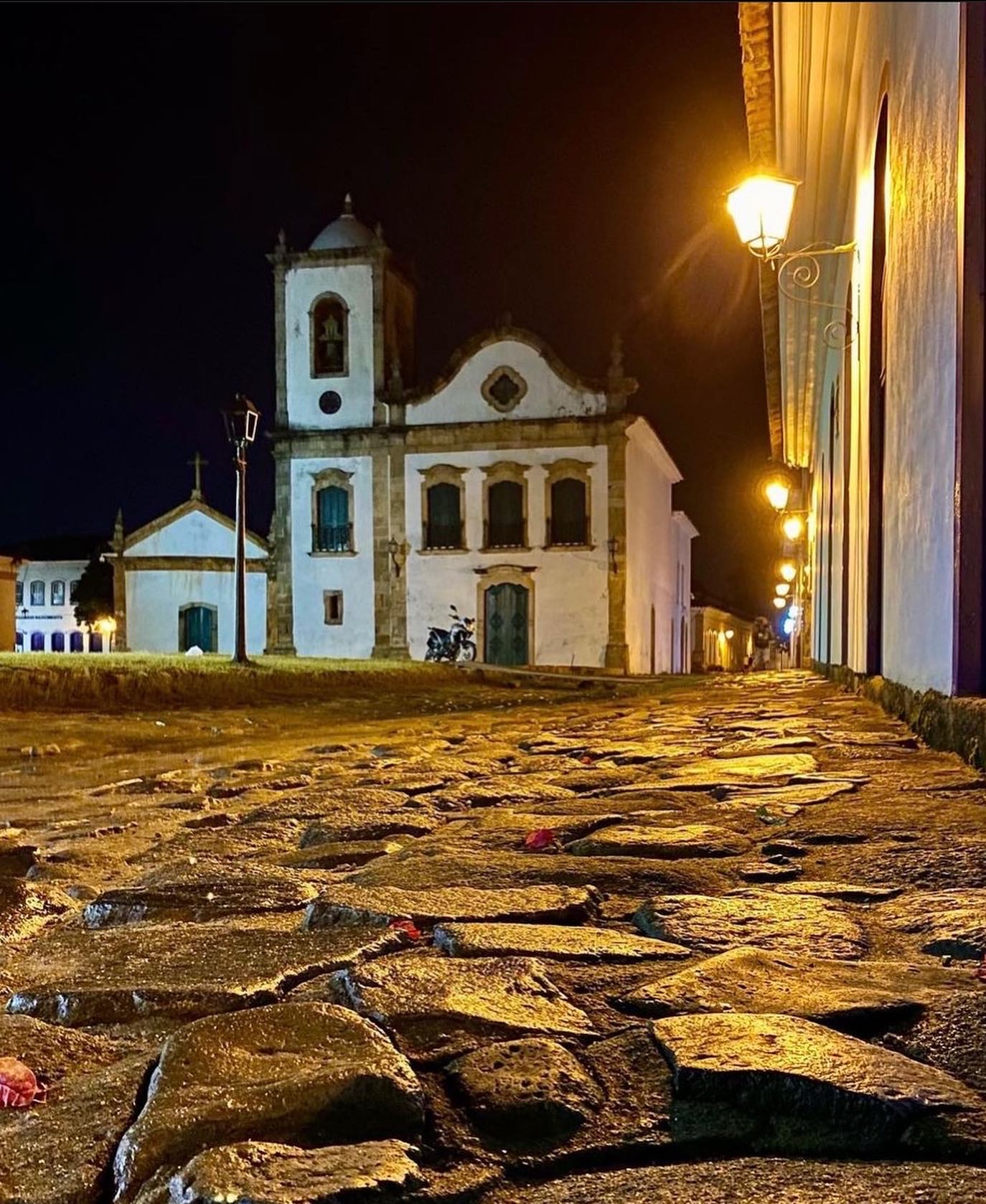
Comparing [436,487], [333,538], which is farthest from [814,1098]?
[333,538]

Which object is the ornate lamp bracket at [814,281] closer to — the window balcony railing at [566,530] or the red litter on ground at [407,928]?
the red litter on ground at [407,928]

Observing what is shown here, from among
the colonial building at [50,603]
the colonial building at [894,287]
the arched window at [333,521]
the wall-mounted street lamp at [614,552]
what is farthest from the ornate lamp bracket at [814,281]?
the colonial building at [50,603]

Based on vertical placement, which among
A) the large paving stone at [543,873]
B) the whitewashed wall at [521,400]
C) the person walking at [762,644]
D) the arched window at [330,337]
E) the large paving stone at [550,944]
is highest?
the arched window at [330,337]

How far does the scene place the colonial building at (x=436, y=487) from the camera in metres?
27.5

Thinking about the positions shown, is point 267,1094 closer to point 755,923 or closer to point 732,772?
point 755,923

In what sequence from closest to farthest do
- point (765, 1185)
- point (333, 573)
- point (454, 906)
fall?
point (765, 1185), point (454, 906), point (333, 573)

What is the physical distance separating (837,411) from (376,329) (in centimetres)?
1972

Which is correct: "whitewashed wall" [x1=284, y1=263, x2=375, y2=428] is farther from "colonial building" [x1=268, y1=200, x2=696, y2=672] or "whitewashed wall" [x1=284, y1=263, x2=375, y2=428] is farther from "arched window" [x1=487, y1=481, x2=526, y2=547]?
"arched window" [x1=487, y1=481, x2=526, y2=547]

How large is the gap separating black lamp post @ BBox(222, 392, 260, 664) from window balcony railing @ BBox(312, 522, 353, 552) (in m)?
12.0

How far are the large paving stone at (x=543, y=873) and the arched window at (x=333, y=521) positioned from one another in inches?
1047

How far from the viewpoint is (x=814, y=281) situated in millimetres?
8586

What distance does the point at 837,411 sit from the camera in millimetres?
11281

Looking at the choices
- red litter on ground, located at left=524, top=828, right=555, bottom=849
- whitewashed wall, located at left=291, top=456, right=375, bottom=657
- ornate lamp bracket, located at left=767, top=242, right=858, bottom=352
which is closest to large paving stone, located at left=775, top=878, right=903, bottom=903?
red litter on ground, located at left=524, top=828, right=555, bottom=849

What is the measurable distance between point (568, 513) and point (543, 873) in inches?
1003
